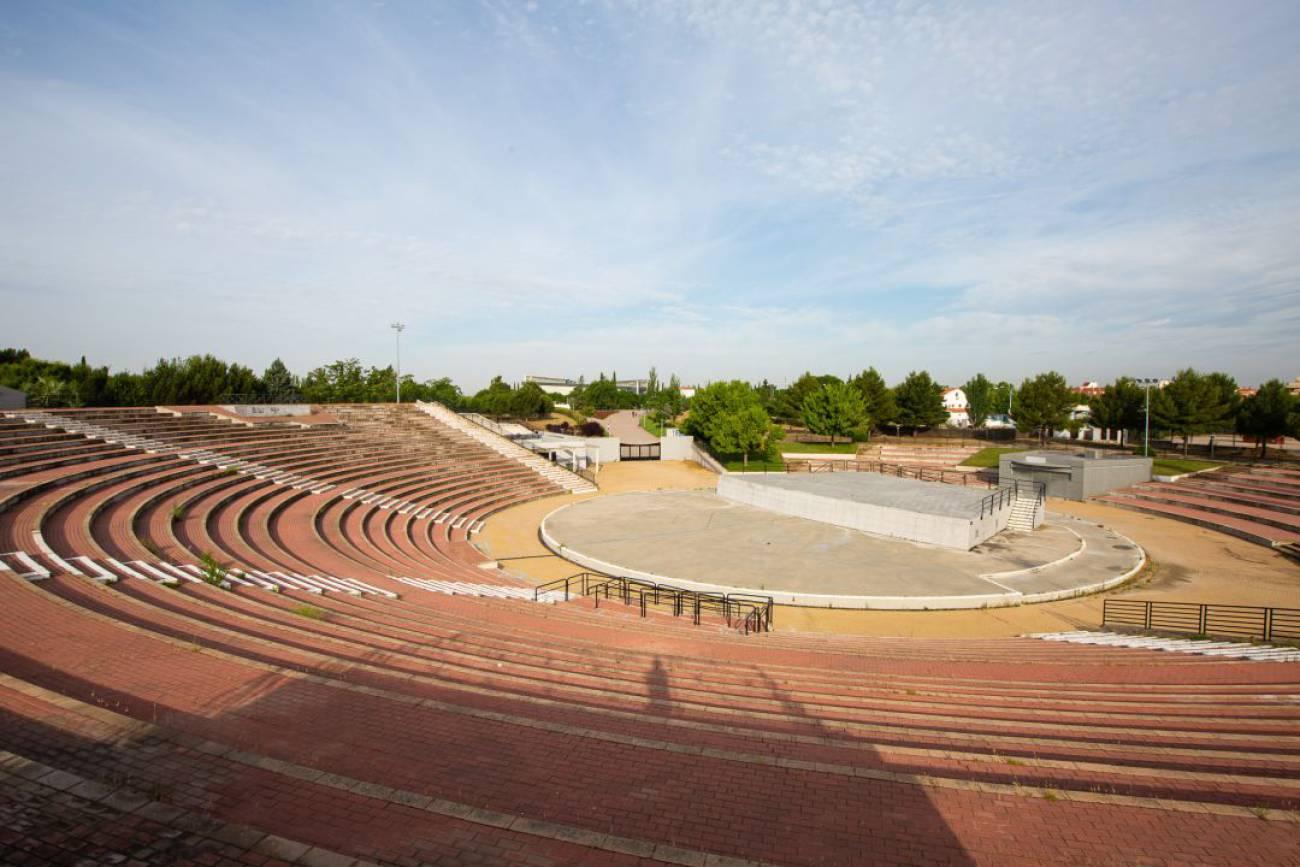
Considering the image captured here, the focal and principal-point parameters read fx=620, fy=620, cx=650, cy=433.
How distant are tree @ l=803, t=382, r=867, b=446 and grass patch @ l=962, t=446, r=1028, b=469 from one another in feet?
34.1

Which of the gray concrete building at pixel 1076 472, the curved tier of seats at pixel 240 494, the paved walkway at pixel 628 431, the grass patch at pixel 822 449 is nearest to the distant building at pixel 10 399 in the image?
the curved tier of seats at pixel 240 494

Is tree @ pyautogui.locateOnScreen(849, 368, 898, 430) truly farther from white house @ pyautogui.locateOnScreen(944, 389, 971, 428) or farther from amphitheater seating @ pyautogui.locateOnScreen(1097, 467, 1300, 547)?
white house @ pyautogui.locateOnScreen(944, 389, 971, 428)

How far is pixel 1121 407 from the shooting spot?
182 ft

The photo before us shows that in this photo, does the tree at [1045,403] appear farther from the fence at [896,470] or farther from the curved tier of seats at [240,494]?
the curved tier of seats at [240,494]

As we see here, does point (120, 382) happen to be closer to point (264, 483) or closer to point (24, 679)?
point (264, 483)

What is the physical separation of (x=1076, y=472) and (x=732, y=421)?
2238cm

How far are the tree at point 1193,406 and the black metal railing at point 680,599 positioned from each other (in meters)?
50.4

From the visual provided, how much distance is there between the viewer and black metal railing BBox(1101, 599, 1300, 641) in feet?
51.4

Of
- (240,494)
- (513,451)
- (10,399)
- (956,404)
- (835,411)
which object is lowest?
(240,494)

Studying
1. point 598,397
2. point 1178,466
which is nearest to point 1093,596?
point 1178,466

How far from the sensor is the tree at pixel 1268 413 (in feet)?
151

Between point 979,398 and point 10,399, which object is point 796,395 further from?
point 10,399

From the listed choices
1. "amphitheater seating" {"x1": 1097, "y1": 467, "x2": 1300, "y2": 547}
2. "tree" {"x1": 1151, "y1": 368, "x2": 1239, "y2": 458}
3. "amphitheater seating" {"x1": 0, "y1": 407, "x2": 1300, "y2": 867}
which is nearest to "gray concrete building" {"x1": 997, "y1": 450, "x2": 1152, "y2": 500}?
"amphitheater seating" {"x1": 1097, "y1": 467, "x2": 1300, "y2": 547}

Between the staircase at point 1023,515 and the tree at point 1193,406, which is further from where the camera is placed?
the tree at point 1193,406
